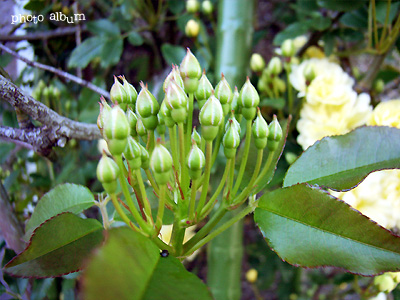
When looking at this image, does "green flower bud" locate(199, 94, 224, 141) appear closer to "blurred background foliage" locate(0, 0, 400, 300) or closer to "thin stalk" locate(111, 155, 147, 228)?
"thin stalk" locate(111, 155, 147, 228)

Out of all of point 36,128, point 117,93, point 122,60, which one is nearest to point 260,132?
point 117,93

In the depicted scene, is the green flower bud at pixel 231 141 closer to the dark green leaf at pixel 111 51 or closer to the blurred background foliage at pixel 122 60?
the blurred background foliage at pixel 122 60

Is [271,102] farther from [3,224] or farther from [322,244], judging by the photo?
[3,224]

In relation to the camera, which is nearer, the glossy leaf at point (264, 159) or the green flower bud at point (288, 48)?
the glossy leaf at point (264, 159)

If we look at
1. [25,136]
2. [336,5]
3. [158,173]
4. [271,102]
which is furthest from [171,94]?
[336,5]

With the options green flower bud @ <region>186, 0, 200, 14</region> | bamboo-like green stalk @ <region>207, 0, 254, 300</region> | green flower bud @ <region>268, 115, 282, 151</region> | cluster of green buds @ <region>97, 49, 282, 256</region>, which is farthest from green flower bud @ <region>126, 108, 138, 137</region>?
green flower bud @ <region>186, 0, 200, 14</region>

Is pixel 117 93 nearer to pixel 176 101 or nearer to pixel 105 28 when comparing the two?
pixel 176 101

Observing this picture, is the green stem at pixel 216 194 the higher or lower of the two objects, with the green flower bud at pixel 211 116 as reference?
lower

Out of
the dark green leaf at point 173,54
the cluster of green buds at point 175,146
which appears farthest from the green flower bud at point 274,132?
the dark green leaf at point 173,54
